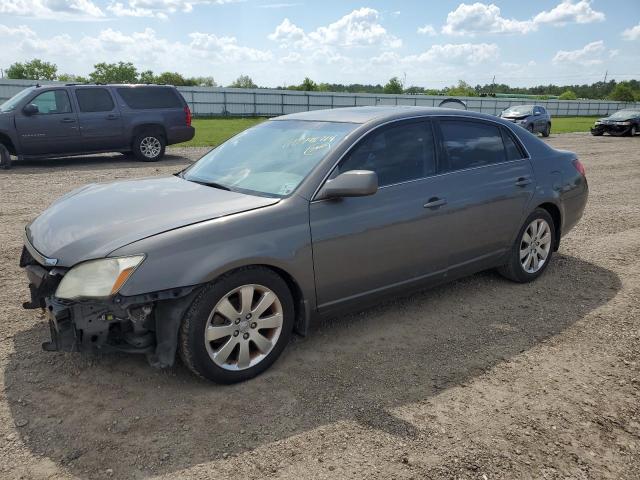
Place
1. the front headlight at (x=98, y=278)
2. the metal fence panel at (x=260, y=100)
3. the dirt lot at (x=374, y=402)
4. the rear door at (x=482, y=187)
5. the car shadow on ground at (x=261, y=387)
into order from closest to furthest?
the dirt lot at (x=374, y=402)
the car shadow on ground at (x=261, y=387)
the front headlight at (x=98, y=278)
the rear door at (x=482, y=187)
the metal fence panel at (x=260, y=100)

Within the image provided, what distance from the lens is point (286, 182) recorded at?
3.57m

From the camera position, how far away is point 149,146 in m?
13.1

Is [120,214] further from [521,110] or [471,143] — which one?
[521,110]

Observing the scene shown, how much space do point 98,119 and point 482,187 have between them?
1035 cm

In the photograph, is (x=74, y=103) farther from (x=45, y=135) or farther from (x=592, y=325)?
(x=592, y=325)

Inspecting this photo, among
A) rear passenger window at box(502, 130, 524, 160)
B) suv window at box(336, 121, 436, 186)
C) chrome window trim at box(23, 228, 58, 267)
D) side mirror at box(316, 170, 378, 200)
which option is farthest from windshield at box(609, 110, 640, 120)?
chrome window trim at box(23, 228, 58, 267)

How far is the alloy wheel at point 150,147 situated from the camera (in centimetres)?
1295

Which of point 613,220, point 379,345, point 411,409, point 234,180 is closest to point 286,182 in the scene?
point 234,180

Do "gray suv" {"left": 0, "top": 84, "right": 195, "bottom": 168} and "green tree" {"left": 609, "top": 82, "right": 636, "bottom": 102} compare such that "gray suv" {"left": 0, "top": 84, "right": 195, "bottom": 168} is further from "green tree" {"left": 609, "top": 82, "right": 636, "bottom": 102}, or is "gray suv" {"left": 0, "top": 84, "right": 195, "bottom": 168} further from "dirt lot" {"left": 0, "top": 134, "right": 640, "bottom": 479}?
"green tree" {"left": 609, "top": 82, "right": 636, "bottom": 102}

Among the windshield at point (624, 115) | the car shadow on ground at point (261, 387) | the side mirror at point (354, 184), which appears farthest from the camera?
the windshield at point (624, 115)

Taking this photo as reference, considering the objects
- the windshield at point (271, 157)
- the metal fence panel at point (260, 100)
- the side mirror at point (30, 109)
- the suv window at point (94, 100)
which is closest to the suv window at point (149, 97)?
the suv window at point (94, 100)

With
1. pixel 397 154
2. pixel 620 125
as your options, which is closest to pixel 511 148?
pixel 397 154

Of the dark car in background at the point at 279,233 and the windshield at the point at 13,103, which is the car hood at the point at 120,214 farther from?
the windshield at the point at 13,103

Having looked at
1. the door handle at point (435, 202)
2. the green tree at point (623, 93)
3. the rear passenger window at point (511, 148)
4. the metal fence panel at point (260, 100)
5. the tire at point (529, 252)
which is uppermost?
the green tree at point (623, 93)
